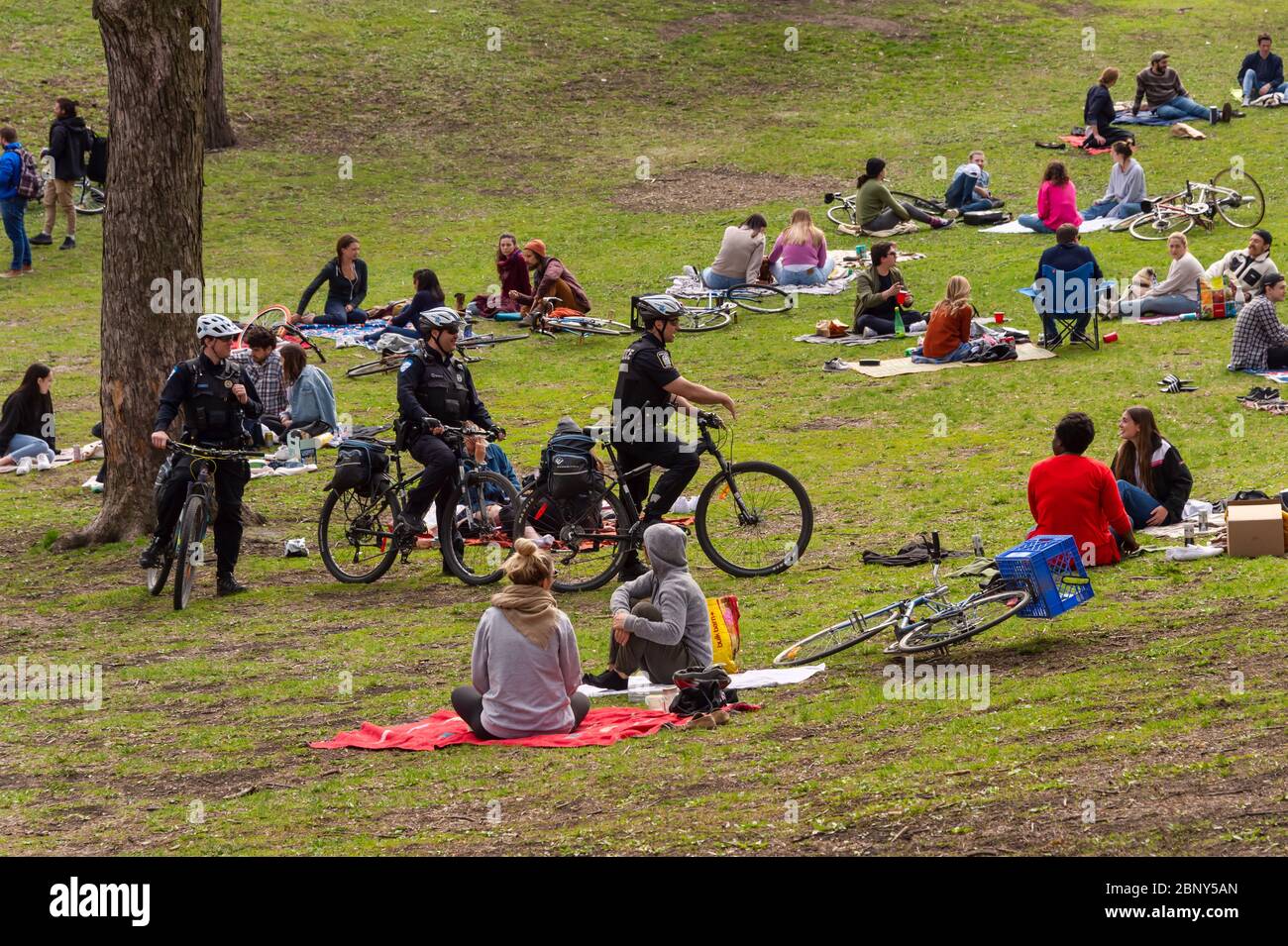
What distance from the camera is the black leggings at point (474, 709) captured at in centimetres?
929

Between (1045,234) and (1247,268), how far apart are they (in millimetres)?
6154

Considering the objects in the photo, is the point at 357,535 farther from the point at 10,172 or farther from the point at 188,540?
the point at 10,172

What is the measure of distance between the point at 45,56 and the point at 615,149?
12.1 metres

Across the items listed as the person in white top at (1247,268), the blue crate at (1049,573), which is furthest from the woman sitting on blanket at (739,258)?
the blue crate at (1049,573)

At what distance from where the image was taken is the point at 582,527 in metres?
12.5

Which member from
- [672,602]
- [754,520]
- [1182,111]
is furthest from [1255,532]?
[1182,111]

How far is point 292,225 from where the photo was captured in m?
29.5

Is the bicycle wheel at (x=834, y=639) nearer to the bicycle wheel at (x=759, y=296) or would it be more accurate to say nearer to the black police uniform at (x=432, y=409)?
the black police uniform at (x=432, y=409)

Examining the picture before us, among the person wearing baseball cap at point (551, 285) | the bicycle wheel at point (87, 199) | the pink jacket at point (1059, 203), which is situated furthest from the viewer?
the bicycle wheel at point (87, 199)

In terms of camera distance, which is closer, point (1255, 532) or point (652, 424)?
point (1255, 532)

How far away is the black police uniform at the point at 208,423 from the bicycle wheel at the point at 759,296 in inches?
449

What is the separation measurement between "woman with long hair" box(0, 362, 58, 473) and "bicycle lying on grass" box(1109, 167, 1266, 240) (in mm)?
15342
